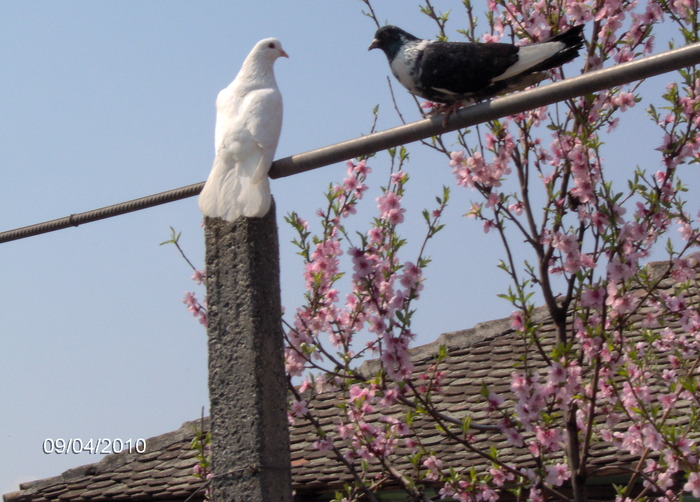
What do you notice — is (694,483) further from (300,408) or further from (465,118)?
(465,118)

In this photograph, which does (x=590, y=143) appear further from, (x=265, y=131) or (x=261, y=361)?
(x=261, y=361)

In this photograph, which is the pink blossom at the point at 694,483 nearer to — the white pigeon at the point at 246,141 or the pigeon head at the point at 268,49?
the white pigeon at the point at 246,141

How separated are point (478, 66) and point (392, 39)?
635 millimetres

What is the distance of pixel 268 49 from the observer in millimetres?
4520

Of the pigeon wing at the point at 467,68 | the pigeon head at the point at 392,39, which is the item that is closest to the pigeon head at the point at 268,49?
the pigeon head at the point at 392,39

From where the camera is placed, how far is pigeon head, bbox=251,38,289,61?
14.7 ft

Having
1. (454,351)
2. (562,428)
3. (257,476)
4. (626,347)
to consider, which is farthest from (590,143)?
(454,351)

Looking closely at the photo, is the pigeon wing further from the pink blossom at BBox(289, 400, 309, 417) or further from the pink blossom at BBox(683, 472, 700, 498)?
the pink blossom at BBox(683, 472, 700, 498)

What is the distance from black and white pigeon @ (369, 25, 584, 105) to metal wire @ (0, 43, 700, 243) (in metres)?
0.52

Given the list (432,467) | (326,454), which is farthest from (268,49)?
(326,454)

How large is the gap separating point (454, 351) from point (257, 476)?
6.04 metres

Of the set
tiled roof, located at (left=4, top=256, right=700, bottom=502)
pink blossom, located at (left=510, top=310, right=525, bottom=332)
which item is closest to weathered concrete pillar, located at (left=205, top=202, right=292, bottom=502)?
pink blossom, located at (left=510, top=310, right=525, bottom=332)

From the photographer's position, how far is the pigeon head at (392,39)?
4.62 meters

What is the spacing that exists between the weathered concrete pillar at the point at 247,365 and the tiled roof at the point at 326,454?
3.68 meters
